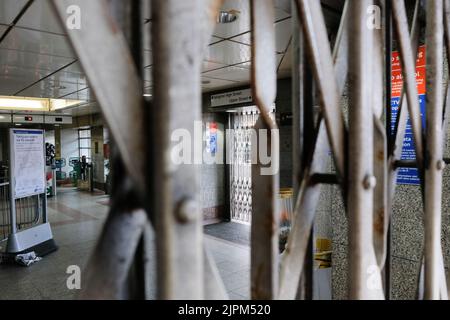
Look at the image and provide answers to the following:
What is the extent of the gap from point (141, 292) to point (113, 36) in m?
0.54

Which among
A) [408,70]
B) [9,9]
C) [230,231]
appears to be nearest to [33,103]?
[230,231]

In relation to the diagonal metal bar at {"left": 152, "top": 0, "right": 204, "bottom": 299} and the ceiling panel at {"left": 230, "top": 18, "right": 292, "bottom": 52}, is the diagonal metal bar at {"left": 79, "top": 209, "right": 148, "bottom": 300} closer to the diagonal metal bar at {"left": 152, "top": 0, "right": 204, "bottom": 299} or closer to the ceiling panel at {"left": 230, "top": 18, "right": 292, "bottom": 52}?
the diagonal metal bar at {"left": 152, "top": 0, "right": 204, "bottom": 299}

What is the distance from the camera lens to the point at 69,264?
17.2 feet

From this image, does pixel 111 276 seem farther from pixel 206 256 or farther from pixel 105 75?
pixel 105 75

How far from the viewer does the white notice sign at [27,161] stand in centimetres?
550

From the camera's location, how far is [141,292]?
82cm

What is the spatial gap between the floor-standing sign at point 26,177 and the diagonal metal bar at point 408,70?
548 cm

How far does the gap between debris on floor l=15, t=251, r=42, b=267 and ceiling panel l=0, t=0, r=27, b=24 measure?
3.38 metres

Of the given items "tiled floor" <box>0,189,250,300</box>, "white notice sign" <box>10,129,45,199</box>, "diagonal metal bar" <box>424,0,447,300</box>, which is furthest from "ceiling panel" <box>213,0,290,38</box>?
"white notice sign" <box>10,129,45,199</box>

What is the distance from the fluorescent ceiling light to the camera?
30.3ft

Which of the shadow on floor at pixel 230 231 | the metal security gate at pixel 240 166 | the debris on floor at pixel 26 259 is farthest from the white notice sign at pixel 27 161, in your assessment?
the metal security gate at pixel 240 166

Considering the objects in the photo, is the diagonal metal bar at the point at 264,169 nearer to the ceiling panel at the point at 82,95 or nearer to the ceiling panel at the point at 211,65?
the ceiling panel at the point at 211,65

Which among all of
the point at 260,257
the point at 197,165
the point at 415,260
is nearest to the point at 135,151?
the point at 197,165
